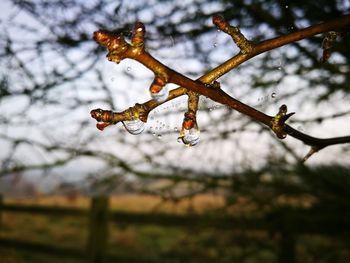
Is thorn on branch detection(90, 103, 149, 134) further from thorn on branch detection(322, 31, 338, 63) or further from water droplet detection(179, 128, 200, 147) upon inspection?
thorn on branch detection(322, 31, 338, 63)

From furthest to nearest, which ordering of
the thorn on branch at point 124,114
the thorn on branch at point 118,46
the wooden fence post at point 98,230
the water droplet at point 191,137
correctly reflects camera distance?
the wooden fence post at point 98,230, the water droplet at point 191,137, the thorn on branch at point 124,114, the thorn on branch at point 118,46

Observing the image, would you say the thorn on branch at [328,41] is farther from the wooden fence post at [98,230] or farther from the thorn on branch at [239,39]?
the wooden fence post at [98,230]

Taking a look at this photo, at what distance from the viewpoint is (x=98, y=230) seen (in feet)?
15.5

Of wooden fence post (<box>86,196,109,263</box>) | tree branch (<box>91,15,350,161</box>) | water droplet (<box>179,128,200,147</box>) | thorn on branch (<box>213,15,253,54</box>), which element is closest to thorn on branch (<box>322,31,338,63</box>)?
tree branch (<box>91,15,350,161</box>)

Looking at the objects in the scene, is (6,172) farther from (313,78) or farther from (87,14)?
(313,78)

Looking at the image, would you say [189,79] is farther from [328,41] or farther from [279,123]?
[328,41]

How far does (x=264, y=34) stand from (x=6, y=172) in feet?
7.29

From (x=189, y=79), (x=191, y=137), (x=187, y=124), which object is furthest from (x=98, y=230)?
(x=189, y=79)

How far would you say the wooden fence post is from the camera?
15.2 ft

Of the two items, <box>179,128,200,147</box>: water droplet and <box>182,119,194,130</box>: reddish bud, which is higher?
<box>179,128,200,147</box>: water droplet

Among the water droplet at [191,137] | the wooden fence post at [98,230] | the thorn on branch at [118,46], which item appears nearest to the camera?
the thorn on branch at [118,46]

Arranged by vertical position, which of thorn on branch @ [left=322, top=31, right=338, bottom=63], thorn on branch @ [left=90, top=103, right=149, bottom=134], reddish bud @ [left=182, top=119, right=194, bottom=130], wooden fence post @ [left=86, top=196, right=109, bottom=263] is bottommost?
thorn on branch @ [left=90, top=103, right=149, bottom=134]

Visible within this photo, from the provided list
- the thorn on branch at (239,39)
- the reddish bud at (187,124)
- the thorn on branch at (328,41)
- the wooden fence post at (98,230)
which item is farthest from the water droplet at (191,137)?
the wooden fence post at (98,230)

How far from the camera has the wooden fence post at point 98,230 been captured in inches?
183
